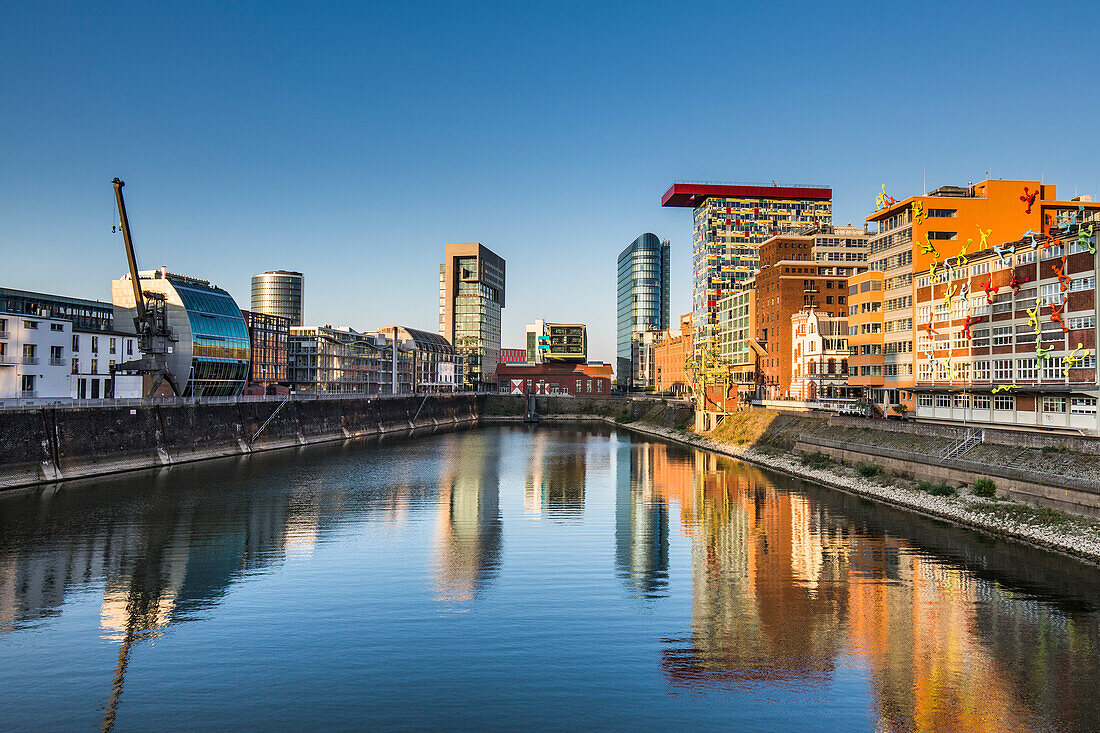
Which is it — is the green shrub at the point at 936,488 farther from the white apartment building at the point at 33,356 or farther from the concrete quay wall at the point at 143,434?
the white apartment building at the point at 33,356

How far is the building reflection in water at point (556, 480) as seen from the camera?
186ft

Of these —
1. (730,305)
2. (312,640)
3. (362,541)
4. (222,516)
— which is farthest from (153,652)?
(730,305)

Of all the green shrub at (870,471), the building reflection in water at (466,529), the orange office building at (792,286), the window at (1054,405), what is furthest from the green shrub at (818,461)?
the orange office building at (792,286)

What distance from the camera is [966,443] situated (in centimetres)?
5366

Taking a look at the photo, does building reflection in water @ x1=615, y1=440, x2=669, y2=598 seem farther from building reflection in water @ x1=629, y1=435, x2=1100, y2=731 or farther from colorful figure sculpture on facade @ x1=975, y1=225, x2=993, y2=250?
colorful figure sculpture on facade @ x1=975, y1=225, x2=993, y2=250

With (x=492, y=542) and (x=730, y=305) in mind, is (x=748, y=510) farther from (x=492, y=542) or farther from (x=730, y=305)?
(x=730, y=305)

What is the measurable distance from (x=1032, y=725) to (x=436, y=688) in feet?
57.3

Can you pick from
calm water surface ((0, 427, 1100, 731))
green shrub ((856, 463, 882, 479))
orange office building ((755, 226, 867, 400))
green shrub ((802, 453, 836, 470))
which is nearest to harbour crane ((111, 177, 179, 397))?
calm water surface ((0, 427, 1100, 731))

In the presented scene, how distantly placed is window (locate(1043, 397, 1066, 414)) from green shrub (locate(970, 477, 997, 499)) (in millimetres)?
13726

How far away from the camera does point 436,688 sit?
22.8m

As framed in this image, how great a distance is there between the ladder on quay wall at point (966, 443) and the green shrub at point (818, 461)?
15715mm

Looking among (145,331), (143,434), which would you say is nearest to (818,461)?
(143,434)

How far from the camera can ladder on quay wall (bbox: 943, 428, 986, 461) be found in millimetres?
53156

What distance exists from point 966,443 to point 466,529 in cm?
3769
